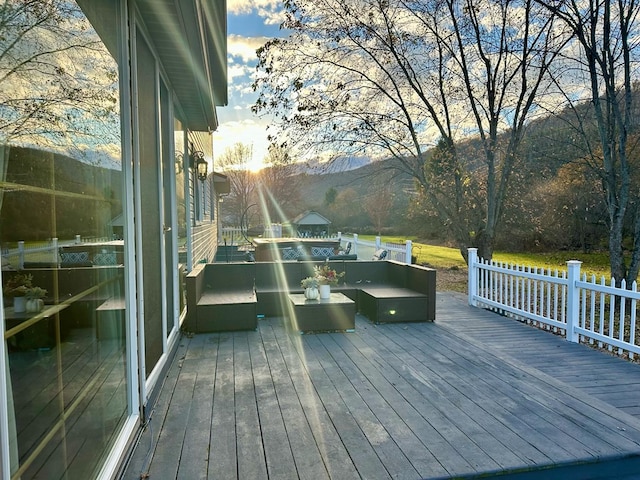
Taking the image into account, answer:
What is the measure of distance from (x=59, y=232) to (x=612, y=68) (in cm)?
805

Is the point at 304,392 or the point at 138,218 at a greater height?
the point at 138,218

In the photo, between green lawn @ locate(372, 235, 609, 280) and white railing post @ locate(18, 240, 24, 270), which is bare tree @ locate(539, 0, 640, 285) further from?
white railing post @ locate(18, 240, 24, 270)

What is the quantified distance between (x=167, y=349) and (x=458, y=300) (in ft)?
17.2

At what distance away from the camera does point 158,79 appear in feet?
11.3

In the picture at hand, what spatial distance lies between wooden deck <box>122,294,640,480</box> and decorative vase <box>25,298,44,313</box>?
1315 mm

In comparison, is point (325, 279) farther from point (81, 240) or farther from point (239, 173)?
point (239, 173)

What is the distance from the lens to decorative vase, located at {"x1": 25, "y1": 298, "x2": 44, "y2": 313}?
3.99 feet

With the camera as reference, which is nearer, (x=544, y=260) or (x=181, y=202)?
(x=181, y=202)

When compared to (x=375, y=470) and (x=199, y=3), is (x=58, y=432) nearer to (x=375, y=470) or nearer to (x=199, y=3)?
(x=375, y=470)

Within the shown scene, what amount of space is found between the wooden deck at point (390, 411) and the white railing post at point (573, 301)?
0.20m

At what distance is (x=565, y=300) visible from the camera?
520 centimetres

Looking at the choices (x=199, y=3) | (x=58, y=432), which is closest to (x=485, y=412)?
(x=58, y=432)

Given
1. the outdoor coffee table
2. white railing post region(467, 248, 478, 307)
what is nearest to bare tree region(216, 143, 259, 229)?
white railing post region(467, 248, 478, 307)

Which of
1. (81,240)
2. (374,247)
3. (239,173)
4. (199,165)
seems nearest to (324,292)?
(199,165)
